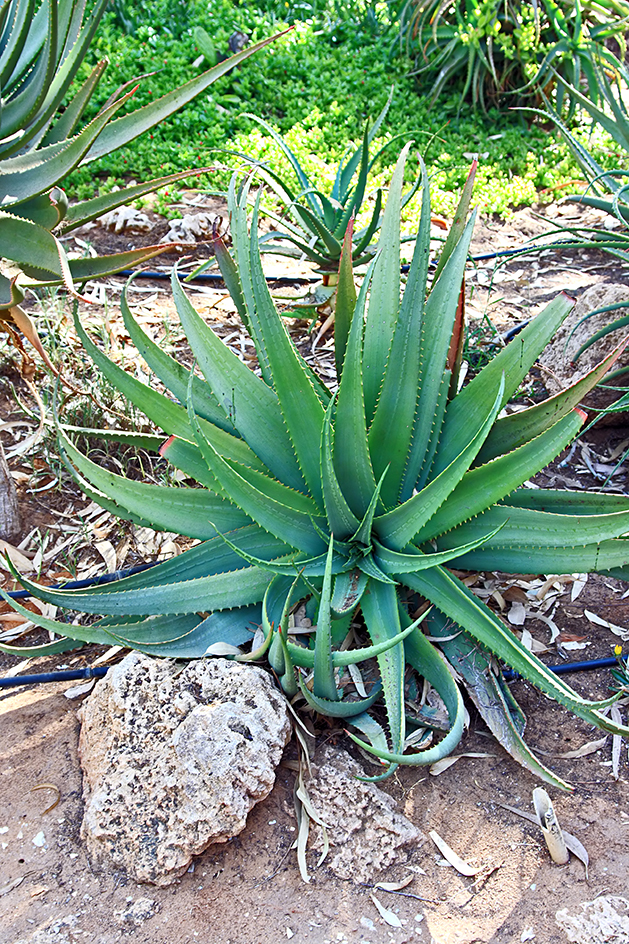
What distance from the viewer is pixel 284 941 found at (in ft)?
5.31

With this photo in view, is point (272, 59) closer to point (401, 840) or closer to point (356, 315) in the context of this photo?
point (356, 315)

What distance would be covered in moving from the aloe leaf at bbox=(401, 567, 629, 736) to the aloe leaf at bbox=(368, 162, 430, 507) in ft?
0.99

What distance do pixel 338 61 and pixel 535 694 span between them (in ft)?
Answer: 18.8

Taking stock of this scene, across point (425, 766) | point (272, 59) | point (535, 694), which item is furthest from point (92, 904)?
point (272, 59)

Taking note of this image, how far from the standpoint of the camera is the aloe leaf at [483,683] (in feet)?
6.17

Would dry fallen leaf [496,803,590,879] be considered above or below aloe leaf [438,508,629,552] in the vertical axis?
below

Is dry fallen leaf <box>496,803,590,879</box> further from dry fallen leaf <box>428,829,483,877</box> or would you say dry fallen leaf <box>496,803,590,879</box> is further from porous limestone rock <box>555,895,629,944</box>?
dry fallen leaf <box>428,829,483,877</box>

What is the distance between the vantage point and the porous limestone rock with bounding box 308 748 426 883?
5.76 feet

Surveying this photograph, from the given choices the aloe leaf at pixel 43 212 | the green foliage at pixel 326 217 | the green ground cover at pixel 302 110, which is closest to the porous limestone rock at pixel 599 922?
the aloe leaf at pixel 43 212

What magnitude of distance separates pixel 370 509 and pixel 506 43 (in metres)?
4.91

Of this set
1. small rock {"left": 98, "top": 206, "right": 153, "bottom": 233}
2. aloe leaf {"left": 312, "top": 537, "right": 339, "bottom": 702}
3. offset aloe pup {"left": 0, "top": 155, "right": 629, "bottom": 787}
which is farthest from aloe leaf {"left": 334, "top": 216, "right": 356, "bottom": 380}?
small rock {"left": 98, "top": 206, "right": 153, "bottom": 233}

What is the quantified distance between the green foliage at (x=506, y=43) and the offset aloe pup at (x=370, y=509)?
4068 mm

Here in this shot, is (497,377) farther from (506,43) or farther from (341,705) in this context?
(506,43)

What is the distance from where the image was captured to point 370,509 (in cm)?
184
